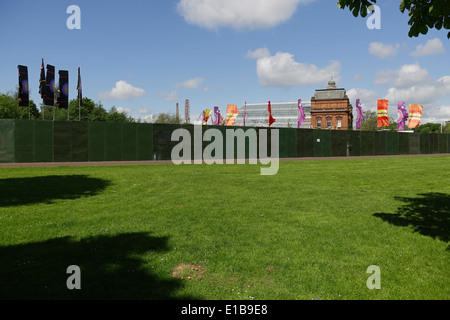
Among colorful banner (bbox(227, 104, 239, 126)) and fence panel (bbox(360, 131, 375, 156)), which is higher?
colorful banner (bbox(227, 104, 239, 126))

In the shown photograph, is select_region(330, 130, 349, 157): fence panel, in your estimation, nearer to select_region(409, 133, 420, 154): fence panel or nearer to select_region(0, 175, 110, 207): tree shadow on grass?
select_region(409, 133, 420, 154): fence panel

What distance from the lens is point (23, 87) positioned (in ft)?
Result: 86.7

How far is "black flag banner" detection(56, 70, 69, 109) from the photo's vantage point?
27.6 metres

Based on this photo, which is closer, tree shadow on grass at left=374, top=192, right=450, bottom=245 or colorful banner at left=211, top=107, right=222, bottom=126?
tree shadow on grass at left=374, top=192, right=450, bottom=245

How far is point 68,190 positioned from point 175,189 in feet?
12.4

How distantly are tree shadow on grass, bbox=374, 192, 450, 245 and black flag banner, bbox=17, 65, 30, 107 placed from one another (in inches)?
1153

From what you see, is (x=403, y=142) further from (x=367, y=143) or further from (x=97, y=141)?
(x=97, y=141)

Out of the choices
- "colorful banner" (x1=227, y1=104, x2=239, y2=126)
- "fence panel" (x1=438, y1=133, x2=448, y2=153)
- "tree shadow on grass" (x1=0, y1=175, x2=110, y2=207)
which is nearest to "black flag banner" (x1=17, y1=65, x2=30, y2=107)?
"tree shadow on grass" (x1=0, y1=175, x2=110, y2=207)

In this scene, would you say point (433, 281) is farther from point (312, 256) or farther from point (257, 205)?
point (257, 205)

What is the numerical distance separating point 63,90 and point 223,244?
92.3ft

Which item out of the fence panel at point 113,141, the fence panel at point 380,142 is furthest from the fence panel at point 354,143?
the fence panel at point 113,141

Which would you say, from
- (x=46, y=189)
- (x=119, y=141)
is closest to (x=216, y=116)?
(x=119, y=141)
